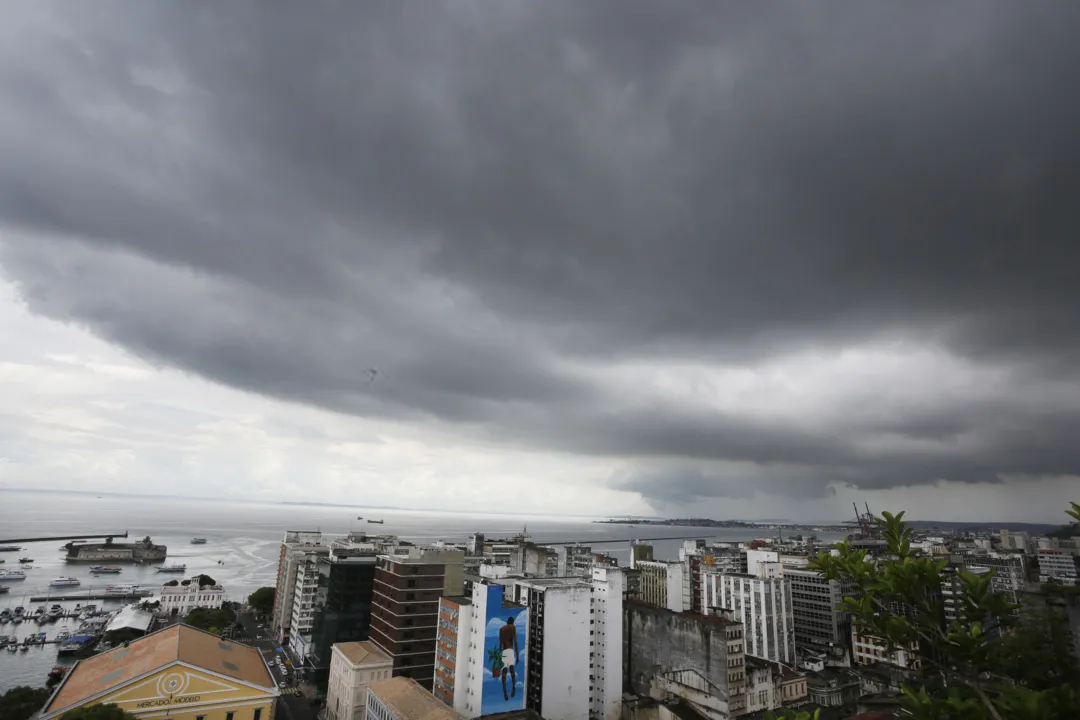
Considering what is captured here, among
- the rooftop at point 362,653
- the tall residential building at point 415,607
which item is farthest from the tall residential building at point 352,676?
the tall residential building at point 415,607

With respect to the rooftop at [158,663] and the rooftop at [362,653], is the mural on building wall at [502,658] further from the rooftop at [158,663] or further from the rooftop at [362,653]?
the rooftop at [158,663]

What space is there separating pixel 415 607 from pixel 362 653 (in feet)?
22.0

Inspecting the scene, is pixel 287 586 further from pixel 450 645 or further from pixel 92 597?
pixel 92 597

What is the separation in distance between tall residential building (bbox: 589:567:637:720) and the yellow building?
33.1 meters


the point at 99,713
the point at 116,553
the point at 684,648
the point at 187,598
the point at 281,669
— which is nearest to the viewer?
the point at 99,713

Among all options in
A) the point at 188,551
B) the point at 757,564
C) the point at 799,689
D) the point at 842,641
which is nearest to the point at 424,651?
the point at 799,689

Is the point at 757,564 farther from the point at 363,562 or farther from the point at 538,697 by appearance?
the point at 363,562

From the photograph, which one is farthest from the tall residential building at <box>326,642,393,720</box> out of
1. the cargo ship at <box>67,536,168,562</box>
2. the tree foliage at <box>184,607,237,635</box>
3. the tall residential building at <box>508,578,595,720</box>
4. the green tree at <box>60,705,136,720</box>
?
the cargo ship at <box>67,536,168,562</box>

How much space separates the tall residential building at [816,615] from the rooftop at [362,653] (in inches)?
2543

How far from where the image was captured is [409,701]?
4531cm

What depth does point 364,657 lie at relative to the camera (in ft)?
184

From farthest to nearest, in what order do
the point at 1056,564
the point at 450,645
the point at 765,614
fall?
the point at 1056,564 < the point at 765,614 < the point at 450,645

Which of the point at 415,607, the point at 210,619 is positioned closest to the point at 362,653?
the point at 415,607

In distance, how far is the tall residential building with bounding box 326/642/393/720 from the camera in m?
53.6
